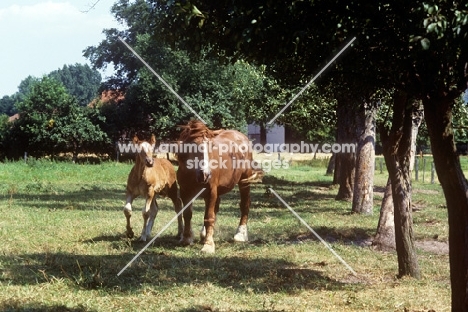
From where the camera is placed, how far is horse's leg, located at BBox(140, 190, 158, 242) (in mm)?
12617

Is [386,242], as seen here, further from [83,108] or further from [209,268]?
[83,108]

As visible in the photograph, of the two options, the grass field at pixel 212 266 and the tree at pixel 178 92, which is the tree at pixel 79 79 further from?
the grass field at pixel 212 266

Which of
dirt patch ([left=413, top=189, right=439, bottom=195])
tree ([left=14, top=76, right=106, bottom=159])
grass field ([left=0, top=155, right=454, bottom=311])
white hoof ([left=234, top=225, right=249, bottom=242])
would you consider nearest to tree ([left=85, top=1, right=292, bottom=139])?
tree ([left=14, top=76, right=106, bottom=159])

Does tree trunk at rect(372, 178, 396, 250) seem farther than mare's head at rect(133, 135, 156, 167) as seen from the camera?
Yes

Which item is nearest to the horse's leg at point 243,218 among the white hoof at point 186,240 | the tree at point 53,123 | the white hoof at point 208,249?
the white hoof at point 186,240

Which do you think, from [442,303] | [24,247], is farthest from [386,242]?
[24,247]

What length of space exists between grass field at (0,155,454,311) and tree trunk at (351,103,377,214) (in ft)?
2.10

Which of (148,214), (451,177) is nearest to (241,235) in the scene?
(148,214)

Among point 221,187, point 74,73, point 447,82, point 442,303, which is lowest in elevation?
point 442,303

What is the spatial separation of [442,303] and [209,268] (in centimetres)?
389

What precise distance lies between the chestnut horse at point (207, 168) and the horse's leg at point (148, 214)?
31.1 inches

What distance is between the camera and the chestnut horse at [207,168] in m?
11.6

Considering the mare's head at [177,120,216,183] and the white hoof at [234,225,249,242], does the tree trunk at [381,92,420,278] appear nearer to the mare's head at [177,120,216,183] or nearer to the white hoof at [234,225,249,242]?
the mare's head at [177,120,216,183]

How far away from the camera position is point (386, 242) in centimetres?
1325
